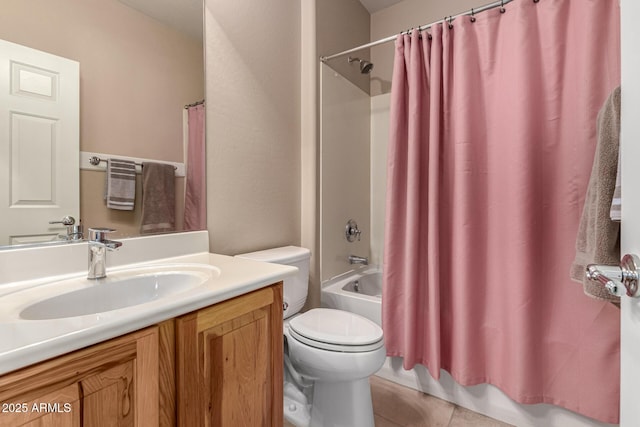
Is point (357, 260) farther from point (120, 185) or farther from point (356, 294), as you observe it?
point (120, 185)

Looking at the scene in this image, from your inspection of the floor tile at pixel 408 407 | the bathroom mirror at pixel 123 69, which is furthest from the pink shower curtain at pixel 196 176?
the floor tile at pixel 408 407

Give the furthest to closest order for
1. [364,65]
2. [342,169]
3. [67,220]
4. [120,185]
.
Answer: [364,65], [342,169], [120,185], [67,220]

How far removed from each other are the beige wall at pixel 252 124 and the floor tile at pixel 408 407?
3.26 feet

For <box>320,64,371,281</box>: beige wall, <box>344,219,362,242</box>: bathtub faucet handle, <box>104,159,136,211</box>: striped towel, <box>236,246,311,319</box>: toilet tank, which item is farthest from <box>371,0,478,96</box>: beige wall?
<box>104,159,136,211</box>: striped towel

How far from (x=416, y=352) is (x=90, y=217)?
159 cm

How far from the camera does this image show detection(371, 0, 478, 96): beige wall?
2217 mm

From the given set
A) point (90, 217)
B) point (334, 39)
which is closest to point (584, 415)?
point (90, 217)

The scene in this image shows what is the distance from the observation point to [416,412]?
150 cm

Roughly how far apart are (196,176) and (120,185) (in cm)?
30

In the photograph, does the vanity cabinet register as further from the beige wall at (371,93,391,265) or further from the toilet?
the beige wall at (371,93,391,265)

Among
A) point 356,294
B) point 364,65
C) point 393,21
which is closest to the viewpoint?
point 356,294

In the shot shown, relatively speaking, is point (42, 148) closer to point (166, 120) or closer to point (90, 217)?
point (90, 217)

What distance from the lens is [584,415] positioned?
4.14 ft

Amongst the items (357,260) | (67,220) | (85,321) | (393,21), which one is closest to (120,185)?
(67,220)
